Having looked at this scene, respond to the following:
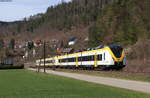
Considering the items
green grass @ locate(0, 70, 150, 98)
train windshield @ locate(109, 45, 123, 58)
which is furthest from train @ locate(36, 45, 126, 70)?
green grass @ locate(0, 70, 150, 98)

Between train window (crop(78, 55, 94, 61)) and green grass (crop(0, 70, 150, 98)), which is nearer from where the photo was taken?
green grass (crop(0, 70, 150, 98))

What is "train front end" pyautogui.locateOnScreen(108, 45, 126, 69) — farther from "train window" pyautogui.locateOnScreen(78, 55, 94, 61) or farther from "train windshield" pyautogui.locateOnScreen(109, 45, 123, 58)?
"train window" pyautogui.locateOnScreen(78, 55, 94, 61)

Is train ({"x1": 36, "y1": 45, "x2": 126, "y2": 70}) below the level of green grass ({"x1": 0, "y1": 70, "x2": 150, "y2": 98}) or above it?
above

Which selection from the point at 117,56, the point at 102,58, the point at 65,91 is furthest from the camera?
the point at 102,58

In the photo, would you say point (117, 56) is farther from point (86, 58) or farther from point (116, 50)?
point (86, 58)

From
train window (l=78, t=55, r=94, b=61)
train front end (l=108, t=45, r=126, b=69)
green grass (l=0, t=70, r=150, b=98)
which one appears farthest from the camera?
train window (l=78, t=55, r=94, b=61)

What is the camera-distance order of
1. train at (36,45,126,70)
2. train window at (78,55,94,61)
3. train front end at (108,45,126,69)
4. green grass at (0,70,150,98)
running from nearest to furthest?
green grass at (0,70,150,98) → train front end at (108,45,126,69) → train at (36,45,126,70) → train window at (78,55,94,61)

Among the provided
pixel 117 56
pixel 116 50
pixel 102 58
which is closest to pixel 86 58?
pixel 102 58

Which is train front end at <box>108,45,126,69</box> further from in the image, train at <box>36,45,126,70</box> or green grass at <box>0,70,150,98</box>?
green grass at <box>0,70,150,98</box>

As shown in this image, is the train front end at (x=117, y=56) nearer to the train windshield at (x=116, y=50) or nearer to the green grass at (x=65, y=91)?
the train windshield at (x=116, y=50)

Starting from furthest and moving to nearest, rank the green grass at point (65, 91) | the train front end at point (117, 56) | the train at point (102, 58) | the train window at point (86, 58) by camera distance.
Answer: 1. the train window at point (86, 58)
2. the train at point (102, 58)
3. the train front end at point (117, 56)
4. the green grass at point (65, 91)

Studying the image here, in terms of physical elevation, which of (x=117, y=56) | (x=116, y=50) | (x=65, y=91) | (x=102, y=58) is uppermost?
(x=116, y=50)

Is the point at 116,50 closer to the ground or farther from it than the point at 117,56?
farther from it

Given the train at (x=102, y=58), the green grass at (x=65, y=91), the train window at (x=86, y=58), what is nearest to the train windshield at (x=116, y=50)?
the train at (x=102, y=58)
